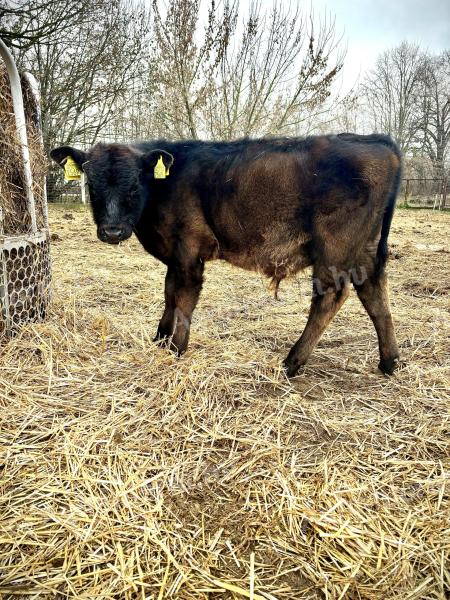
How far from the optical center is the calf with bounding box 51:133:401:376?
335cm

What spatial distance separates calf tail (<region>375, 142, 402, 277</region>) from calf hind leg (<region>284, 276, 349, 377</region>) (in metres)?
0.43

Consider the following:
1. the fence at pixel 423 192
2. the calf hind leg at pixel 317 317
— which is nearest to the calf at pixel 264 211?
the calf hind leg at pixel 317 317

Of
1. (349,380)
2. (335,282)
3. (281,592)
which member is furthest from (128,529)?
(335,282)

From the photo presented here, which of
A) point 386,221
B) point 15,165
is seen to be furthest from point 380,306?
point 15,165

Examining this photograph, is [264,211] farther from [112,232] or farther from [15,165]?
[15,165]

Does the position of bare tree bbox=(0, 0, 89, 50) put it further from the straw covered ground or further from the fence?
the fence

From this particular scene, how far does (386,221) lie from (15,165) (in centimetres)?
344

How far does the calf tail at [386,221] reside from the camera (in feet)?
11.2

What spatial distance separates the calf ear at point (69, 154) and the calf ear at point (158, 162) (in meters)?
0.61

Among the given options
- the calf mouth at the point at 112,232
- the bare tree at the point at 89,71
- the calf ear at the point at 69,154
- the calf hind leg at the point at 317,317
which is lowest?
the calf hind leg at the point at 317,317

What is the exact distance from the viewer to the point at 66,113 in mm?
19578

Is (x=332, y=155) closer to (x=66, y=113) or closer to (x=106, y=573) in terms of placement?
(x=106, y=573)

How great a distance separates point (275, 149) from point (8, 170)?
2450mm

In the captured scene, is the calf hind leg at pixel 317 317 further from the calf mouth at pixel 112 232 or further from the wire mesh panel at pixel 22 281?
the wire mesh panel at pixel 22 281
